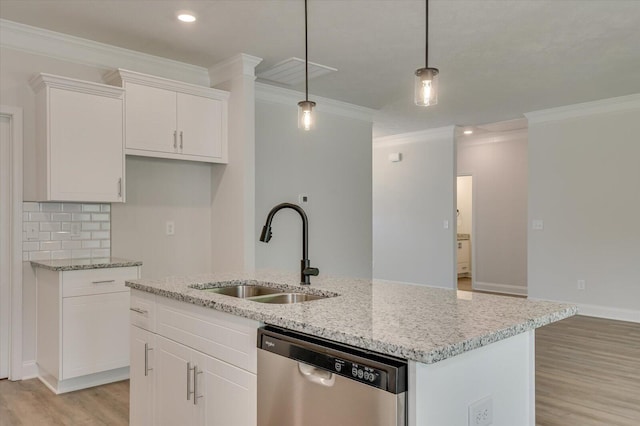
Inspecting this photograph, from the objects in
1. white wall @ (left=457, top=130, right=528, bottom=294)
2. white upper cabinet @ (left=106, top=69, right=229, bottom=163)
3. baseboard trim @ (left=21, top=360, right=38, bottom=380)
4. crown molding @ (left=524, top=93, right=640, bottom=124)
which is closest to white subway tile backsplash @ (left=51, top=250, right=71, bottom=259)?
baseboard trim @ (left=21, top=360, right=38, bottom=380)

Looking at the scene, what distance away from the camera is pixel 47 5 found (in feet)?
10.1

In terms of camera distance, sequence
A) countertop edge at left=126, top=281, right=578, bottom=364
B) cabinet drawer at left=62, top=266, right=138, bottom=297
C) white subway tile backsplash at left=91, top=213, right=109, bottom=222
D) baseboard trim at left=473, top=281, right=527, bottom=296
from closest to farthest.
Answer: countertop edge at left=126, top=281, right=578, bottom=364 < cabinet drawer at left=62, top=266, right=138, bottom=297 < white subway tile backsplash at left=91, top=213, right=109, bottom=222 < baseboard trim at left=473, top=281, right=527, bottom=296

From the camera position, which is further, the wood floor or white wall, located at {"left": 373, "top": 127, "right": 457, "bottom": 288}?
white wall, located at {"left": 373, "top": 127, "right": 457, "bottom": 288}

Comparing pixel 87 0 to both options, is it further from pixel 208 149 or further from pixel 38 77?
pixel 208 149

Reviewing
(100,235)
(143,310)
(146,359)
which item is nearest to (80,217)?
(100,235)

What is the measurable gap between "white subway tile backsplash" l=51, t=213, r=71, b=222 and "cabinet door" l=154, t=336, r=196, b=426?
1.85 meters

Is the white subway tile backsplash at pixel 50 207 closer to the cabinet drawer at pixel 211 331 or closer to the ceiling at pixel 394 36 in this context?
the ceiling at pixel 394 36

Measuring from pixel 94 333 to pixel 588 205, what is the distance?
5.37m

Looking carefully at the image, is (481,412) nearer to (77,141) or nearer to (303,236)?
(303,236)

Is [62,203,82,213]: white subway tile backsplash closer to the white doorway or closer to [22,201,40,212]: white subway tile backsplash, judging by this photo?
[22,201,40,212]: white subway tile backsplash

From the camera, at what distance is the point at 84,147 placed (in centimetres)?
345

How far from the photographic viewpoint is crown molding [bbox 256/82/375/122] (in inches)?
196

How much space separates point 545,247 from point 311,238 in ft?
9.86

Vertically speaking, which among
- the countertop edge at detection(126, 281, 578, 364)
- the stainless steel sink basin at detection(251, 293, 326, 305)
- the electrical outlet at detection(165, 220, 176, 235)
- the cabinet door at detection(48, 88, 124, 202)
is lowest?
the stainless steel sink basin at detection(251, 293, 326, 305)
